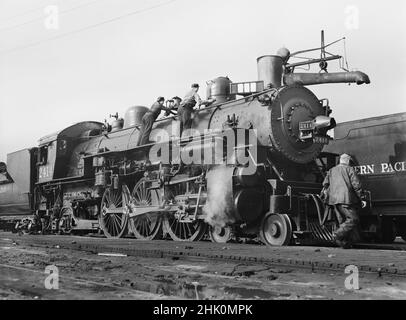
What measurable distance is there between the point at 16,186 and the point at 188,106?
9130 millimetres

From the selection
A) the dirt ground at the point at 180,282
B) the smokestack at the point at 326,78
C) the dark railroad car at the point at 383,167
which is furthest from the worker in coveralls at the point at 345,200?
the smokestack at the point at 326,78

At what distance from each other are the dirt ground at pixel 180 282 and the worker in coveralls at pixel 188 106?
461 cm

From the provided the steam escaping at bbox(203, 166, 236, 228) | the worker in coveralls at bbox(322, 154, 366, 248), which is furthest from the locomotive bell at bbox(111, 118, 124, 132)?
the worker in coveralls at bbox(322, 154, 366, 248)

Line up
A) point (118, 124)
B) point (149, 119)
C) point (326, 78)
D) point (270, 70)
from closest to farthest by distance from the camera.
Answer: point (270, 70) < point (149, 119) < point (326, 78) < point (118, 124)

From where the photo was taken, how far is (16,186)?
1722 cm

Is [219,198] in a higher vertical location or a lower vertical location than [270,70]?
lower

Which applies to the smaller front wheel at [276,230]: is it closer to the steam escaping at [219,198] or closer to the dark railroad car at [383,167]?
the steam escaping at [219,198]

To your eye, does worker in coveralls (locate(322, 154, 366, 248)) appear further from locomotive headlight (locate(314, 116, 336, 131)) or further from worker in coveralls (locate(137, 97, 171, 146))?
worker in coveralls (locate(137, 97, 171, 146))

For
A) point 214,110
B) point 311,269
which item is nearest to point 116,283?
point 311,269

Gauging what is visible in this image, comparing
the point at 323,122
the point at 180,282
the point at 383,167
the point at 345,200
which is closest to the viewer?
the point at 180,282

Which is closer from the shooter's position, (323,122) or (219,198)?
(219,198)
